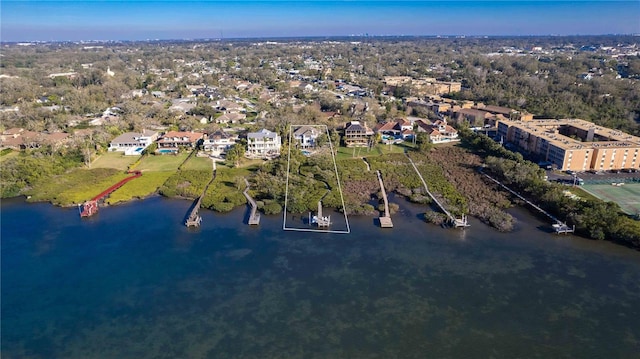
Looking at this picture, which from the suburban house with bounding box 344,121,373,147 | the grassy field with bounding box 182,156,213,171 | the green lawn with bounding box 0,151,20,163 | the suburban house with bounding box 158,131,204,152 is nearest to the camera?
the grassy field with bounding box 182,156,213,171

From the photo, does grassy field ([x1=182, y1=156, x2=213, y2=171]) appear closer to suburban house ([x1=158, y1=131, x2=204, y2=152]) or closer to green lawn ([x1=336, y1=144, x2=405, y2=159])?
suburban house ([x1=158, y1=131, x2=204, y2=152])

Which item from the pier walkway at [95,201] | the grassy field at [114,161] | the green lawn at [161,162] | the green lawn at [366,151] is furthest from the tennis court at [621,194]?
the grassy field at [114,161]

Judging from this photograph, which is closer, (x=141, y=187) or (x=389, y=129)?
(x=141, y=187)

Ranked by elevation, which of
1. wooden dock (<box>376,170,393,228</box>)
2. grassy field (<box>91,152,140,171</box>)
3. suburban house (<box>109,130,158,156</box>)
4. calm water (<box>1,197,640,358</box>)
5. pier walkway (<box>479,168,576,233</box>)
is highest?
suburban house (<box>109,130,158,156</box>)

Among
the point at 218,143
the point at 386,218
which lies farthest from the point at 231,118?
the point at 386,218

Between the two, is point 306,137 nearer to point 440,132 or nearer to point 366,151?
point 366,151

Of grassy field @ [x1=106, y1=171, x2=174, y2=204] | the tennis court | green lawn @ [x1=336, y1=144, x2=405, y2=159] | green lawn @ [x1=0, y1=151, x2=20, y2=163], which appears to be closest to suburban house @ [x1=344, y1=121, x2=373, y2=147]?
green lawn @ [x1=336, y1=144, x2=405, y2=159]
